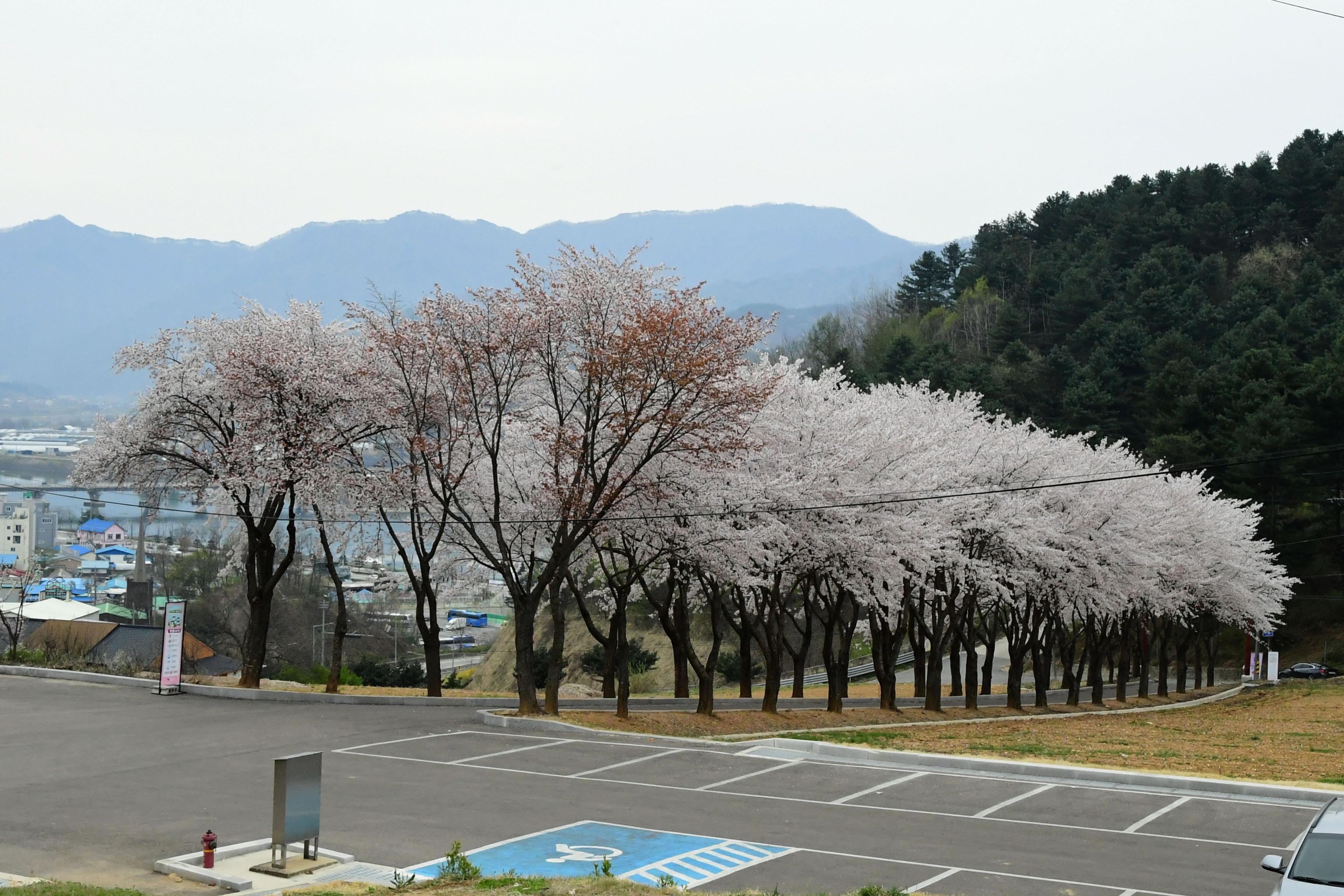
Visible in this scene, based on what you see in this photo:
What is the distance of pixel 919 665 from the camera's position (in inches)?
1781

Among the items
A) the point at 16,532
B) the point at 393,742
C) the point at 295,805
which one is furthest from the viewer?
the point at 16,532

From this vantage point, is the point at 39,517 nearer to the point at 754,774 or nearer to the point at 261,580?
the point at 261,580

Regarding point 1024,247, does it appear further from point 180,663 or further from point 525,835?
point 525,835

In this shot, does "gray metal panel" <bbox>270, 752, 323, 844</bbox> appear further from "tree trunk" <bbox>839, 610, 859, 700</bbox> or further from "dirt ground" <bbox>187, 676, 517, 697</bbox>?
"tree trunk" <bbox>839, 610, 859, 700</bbox>

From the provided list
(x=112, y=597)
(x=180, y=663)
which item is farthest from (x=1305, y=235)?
(x=112, y=597)

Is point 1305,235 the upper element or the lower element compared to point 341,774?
upper

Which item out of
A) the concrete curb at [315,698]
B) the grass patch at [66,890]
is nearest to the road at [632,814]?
the grass patch at [66,890]

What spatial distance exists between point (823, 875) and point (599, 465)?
618 inches

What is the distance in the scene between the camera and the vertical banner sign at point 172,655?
2659 cm

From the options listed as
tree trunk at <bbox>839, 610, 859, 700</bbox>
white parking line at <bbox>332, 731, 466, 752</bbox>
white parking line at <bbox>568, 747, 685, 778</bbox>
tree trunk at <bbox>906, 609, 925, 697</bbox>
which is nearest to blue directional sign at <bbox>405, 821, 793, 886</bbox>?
white parking line at <bbox>568, 747, 685, 778</bbox>

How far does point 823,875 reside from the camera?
11.7 m

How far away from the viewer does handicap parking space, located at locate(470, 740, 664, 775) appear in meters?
18.1

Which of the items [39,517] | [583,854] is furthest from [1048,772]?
[39,517]

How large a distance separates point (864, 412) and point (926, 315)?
299 feet
